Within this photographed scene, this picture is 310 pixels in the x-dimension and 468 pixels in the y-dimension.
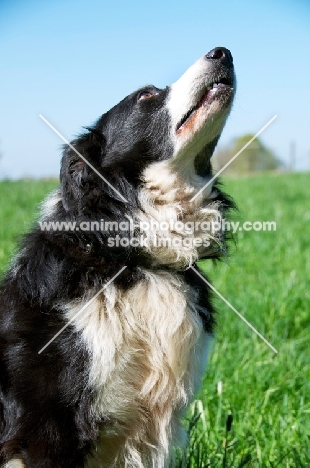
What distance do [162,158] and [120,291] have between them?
2.43 ft

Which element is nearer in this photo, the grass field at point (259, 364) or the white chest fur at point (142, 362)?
the white chest fur at point (142, 362)

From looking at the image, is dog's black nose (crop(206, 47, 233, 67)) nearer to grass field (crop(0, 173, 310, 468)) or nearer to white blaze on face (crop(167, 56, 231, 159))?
white blaze on face (crop(167, 56, 231, 159))

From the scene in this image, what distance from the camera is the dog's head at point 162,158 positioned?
Answer: 2.78 m

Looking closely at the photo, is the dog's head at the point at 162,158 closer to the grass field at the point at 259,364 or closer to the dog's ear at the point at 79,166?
the dog's ear at the point at 79,166

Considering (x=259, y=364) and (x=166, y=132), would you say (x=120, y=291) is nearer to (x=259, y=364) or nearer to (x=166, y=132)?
(x=166, y=132)

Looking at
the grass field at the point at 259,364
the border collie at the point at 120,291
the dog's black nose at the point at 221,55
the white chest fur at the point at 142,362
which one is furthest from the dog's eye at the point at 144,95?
the white chest fur at the point at 142,362

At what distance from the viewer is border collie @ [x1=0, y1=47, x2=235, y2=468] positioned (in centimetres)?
239

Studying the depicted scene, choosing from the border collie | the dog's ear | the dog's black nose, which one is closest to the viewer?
the border collie

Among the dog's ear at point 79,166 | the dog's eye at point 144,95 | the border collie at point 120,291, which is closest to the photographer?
the border collie at point 120,291

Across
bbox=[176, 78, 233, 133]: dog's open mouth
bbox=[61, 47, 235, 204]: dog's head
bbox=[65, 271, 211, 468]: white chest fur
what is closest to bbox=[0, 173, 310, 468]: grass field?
bbox=[65, 271, 211, 468]: white chest fur

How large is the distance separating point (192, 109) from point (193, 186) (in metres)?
0.37

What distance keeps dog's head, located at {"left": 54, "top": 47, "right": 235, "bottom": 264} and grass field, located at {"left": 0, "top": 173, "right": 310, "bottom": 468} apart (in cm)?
41

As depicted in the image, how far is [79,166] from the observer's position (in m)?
2.85

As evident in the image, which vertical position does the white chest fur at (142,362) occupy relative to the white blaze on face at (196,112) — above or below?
below
